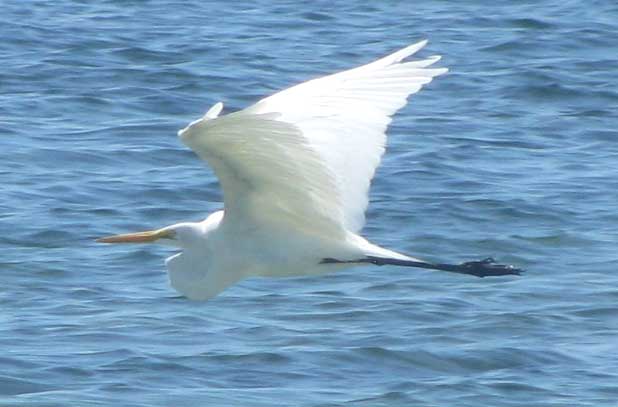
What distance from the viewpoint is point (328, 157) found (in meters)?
6.02

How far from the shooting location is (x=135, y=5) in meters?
15.9

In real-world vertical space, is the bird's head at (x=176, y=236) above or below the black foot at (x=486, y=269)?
above

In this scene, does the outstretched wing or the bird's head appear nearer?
the outstretched wing

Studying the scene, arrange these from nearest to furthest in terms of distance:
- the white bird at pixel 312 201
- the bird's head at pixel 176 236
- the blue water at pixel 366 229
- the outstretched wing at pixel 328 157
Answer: the outstretched wing at pixel 328 157 → the white bird at pixel 312 201 → the bird's head at pixel 176 236 → the blue water at pixel 366 229

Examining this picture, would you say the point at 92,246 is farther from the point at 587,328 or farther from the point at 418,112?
the point at 418,112

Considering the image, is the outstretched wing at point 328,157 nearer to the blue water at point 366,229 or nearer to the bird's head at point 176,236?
the bird's head at point 176,236

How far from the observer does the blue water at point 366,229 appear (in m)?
7.81

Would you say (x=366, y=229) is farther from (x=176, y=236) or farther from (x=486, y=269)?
(x=176, y=236)

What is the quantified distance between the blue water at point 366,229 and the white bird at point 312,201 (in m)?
1.15

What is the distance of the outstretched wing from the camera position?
5.77m

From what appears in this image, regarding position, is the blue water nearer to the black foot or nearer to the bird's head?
the bird's head

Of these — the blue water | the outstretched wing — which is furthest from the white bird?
the blue water

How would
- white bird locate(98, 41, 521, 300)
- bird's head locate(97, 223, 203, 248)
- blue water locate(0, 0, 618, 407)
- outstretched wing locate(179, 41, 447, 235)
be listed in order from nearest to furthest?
outstretched wing locate(179, 41, 447, 235) < white bird locate(98, 41, 521, 300) < bird's head locate(97, 223, 203, 248) < blue water locate(0, 0, 618, 407)

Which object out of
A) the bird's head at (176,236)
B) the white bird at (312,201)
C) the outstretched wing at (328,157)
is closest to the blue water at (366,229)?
the bird's head at (176,236)
